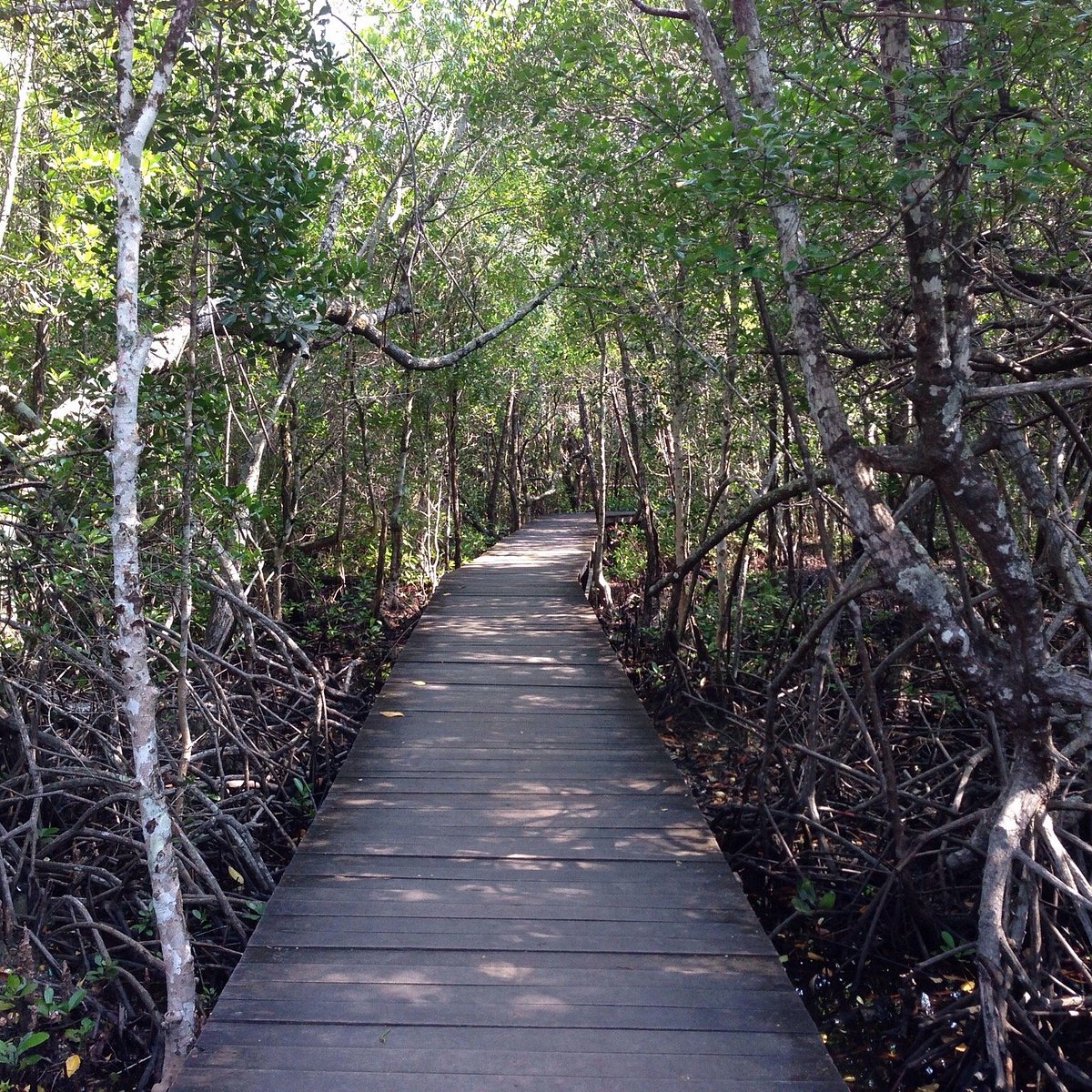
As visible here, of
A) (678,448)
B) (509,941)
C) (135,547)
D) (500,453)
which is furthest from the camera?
(500,453)

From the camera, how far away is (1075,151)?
304 cm

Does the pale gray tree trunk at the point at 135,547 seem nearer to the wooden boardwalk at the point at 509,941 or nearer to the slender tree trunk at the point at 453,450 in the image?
the wooden boardwalk at the point at 509,941

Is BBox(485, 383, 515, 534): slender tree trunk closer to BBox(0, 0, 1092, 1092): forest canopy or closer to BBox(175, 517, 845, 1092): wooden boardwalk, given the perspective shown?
BBox(0, 0, 1092, 1092): forest canopy

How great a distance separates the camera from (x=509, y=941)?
2965mm

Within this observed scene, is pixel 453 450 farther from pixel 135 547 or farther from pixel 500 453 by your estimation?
pixel 135 547

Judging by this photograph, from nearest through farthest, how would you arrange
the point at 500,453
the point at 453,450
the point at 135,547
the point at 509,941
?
the point at 135,547
the point at 509,941
the point at 453,450
the point at 500,453

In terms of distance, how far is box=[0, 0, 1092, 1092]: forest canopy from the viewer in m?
2.83

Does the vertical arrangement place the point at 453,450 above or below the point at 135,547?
above

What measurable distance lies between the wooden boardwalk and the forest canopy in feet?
1.48

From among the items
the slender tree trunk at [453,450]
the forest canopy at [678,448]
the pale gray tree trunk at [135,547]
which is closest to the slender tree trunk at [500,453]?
the slender tree trunk at [453,450]

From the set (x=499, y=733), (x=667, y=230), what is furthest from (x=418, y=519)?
(x=667, y=230)

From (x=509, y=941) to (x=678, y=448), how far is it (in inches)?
188

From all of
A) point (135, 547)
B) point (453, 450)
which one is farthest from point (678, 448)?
point (135, 547)

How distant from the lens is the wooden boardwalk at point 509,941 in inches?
94.6
